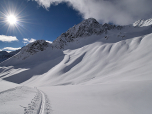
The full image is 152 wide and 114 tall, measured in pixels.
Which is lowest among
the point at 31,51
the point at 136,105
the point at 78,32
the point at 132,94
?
the point at 136,105

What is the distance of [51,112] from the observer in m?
3.63

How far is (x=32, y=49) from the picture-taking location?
7262 cm

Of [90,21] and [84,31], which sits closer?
[84,31]

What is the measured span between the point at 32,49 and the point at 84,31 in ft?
215

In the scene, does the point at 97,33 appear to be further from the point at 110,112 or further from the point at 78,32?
the point at 110,112

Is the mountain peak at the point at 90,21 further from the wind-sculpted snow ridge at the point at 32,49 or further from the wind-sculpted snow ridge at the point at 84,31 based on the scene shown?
the wind-sculpted snow ridge at the point at 32,49

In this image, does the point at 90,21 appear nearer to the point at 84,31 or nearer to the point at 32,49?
the point at 84,31

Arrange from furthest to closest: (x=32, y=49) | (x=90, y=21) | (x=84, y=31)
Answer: (x=90, y=21), (x=84, y=31), (x=32, y=49)

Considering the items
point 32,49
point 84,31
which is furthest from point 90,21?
point 32,49

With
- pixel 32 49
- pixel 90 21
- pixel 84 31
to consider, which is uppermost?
pixel 90 21

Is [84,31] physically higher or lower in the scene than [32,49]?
higher

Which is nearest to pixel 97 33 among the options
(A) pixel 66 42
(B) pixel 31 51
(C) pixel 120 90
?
(A) pixel 66 42

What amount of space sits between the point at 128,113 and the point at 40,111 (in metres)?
4.88

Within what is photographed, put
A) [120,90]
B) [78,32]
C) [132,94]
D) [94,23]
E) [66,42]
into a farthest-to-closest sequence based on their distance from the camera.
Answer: [94,23] < [78,32] < [66,42] < [120,90] < [132,94]
